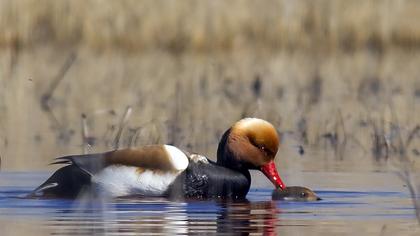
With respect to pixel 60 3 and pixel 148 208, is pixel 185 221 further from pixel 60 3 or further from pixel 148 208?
pixel 60 3

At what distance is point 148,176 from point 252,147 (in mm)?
782

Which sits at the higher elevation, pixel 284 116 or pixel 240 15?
pixel 240 15

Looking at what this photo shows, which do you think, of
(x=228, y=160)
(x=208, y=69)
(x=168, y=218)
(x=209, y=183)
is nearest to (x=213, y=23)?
(x=208, y=69)

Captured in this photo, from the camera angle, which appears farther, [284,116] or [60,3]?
[60,3]

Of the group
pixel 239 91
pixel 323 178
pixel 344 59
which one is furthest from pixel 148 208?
pixel 344 59

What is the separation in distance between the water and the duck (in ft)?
0.49

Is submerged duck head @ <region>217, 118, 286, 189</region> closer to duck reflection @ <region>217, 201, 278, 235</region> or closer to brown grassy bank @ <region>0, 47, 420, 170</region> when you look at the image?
duck reflection @ <region>217, 201, 278, 235</region>

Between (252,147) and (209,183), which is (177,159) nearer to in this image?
(209,183)

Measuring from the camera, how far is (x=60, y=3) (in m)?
18.2

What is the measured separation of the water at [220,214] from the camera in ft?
23.1

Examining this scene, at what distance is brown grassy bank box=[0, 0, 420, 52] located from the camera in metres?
18.3

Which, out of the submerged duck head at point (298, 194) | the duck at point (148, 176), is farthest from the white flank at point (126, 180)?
the submerged duck head at point (298, 194)

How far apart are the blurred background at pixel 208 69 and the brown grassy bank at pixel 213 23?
0.02 metres

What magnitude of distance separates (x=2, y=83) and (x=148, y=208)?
7.62 meters
